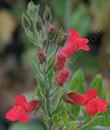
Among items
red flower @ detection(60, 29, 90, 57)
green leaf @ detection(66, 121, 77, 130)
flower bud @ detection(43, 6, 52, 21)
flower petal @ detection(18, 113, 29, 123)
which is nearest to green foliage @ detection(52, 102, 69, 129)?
green leaf @ detection(66, 121, 77, 130)

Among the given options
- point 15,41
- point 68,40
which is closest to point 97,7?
point 15,41

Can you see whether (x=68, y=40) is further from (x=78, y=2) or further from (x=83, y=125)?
(x=78, y=2)

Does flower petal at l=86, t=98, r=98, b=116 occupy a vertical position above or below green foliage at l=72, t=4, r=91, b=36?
above

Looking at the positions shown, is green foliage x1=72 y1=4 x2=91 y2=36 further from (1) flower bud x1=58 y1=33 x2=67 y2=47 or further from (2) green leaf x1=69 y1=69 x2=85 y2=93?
(1) flower bud x1=58 y1=33 x2=67 y2=47

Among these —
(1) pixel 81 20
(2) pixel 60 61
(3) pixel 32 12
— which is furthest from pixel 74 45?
(1) pixel 81 20

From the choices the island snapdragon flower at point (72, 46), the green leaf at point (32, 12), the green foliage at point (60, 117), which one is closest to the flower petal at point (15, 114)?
the green foliage at point (60, 117)
